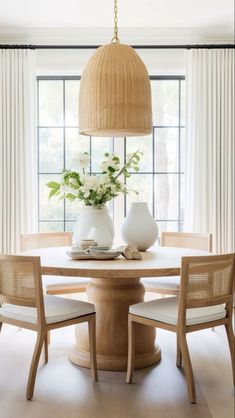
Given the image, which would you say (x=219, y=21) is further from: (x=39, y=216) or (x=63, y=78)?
(x=39, y=216)

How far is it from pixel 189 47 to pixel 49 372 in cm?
345

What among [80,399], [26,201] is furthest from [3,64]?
[80,399]

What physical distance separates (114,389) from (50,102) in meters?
3.35

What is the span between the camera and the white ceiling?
4.70 m

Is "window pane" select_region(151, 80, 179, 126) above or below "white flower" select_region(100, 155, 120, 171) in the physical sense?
above

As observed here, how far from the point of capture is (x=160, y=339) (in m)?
4.33

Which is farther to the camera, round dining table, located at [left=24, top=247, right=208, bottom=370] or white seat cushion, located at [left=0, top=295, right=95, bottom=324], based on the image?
round dining table, located at [left=24, top=247, right=208, bottom=370]

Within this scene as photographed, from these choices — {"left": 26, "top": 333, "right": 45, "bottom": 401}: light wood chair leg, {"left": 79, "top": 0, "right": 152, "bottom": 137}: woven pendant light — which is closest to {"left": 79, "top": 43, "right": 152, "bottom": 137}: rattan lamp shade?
{"left": 79, "top": 0, "right": 152, "bottom": 137}: woven pendant light

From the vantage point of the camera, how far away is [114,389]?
10.5 ft

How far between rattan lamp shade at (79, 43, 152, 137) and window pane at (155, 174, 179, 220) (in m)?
2.27

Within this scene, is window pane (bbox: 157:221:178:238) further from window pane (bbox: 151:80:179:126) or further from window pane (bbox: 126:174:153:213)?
window pane (bbox: 151:80:179:126)

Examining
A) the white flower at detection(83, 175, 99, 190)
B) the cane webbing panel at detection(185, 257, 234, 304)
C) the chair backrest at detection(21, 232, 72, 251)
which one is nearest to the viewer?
the cane webbing panel at detection(185, 257, 234, 304)

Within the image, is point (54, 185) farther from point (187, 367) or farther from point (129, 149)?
point (129, 149)

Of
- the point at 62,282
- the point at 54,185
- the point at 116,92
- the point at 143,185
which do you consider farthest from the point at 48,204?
the point at 116,92
